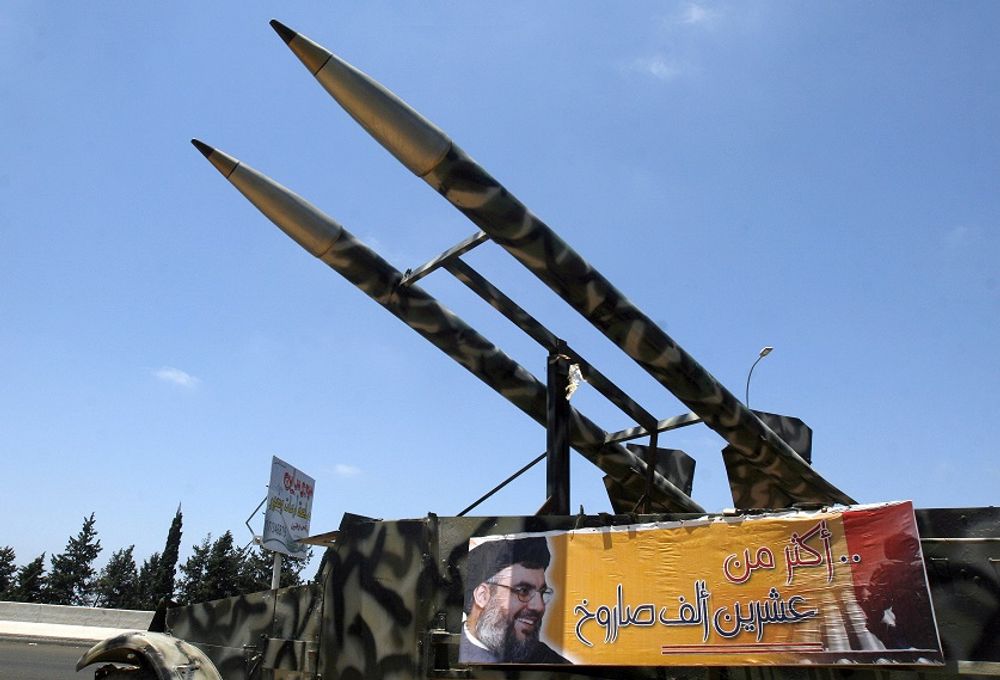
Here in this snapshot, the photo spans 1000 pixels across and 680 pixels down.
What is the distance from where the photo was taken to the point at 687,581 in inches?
185

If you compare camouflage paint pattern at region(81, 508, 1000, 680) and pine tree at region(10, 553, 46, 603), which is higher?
pine tree at region(10, 553, 46, 603)

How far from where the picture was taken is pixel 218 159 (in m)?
7.31

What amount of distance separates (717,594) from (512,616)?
1.24 m

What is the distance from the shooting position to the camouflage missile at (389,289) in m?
7.30

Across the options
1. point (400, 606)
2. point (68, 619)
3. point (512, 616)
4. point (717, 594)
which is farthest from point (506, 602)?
point (68, 619)

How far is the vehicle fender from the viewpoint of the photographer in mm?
5414

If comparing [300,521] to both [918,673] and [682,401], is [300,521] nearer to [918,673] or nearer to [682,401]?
[682,401]

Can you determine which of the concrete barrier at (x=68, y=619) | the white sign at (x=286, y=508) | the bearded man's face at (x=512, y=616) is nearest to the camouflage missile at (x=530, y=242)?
the bearded man's face at (x=512, y=616)

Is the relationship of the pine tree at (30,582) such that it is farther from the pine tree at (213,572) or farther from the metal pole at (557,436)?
the metal pole at (557,436)

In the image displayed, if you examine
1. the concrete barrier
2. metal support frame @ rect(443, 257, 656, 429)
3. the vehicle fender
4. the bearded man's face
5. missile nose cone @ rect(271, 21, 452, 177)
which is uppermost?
missile nose cone @ rect(271, 21, 452, 177)

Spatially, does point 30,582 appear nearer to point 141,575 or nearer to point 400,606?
point 141,575

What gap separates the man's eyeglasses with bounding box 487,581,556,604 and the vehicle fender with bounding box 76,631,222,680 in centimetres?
226

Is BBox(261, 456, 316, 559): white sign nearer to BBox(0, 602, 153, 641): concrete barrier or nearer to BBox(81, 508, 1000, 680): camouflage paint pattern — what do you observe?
BBox(0, 602, 153, 641): concrete barrier

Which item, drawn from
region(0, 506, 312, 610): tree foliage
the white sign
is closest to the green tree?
region(0, 506, 312, 610): tree foliage
